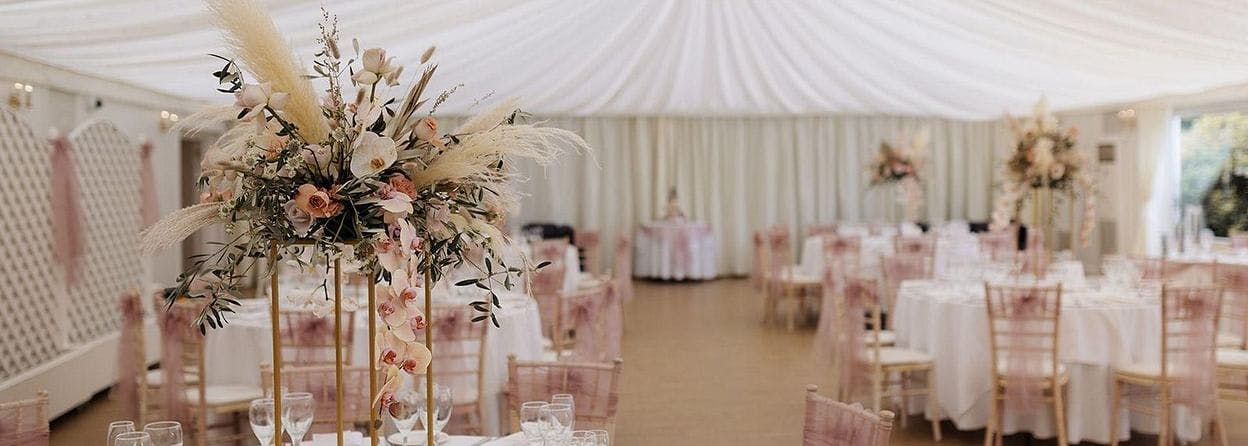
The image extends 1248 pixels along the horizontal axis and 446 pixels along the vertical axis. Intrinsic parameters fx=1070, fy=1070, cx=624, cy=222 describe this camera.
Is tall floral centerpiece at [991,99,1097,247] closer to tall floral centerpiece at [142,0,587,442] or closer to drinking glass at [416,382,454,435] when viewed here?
drinking glass at [416,382,454,435]

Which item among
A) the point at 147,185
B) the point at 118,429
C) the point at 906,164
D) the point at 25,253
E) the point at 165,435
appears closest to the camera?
the point at 165,435

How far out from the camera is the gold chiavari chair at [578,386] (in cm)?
379

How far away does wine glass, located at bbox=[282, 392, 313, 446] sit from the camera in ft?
9.48

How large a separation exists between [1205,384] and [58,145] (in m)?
7.22

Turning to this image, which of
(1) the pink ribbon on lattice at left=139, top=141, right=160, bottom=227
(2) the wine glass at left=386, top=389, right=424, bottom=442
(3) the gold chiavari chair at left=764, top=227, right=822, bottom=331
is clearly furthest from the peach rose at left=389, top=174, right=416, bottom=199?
(3) the gold chiavari chair at left=764, top=227, right=822, bottom=331

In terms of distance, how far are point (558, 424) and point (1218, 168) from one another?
1123 centimetres

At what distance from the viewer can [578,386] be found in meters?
3.81

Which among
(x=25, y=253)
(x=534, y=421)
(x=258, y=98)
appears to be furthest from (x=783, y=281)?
(x=258, y=98)

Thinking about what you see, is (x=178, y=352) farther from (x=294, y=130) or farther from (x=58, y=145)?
(x=294, y=130)

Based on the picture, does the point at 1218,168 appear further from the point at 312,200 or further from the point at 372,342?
the point at 312,200

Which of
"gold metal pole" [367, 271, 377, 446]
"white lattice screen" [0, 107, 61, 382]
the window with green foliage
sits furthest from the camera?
the window with green foliage

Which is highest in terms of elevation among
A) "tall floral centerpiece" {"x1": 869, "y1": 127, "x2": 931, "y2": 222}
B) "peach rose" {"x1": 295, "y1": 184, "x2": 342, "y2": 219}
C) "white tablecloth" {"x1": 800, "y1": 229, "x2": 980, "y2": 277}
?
"tall floral centerpiece" {"x1": 869, "y1": 127, "x2": 931, "y2": 222}

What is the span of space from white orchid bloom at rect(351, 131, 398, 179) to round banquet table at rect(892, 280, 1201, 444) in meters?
4.71

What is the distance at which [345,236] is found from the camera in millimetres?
2258
